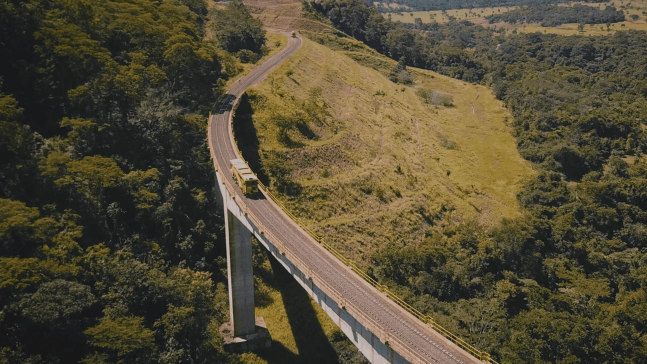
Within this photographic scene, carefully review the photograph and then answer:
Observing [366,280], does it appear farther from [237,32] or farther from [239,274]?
[237,32]

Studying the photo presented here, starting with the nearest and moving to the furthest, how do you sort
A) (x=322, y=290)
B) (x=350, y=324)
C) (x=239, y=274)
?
(x=350, y=324) < (x=322, y=290) < (x=239, y=274)

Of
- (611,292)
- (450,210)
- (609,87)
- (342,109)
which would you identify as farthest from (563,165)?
(609,87)

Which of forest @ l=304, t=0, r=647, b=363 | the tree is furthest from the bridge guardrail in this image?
the tree

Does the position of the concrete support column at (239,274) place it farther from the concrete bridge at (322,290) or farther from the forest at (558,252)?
the forest at (558,252)

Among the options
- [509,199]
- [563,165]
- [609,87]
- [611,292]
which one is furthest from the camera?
[609,87]

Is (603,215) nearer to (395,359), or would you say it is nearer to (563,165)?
(563,165)

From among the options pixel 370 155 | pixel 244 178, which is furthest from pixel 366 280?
pixel 370 155
